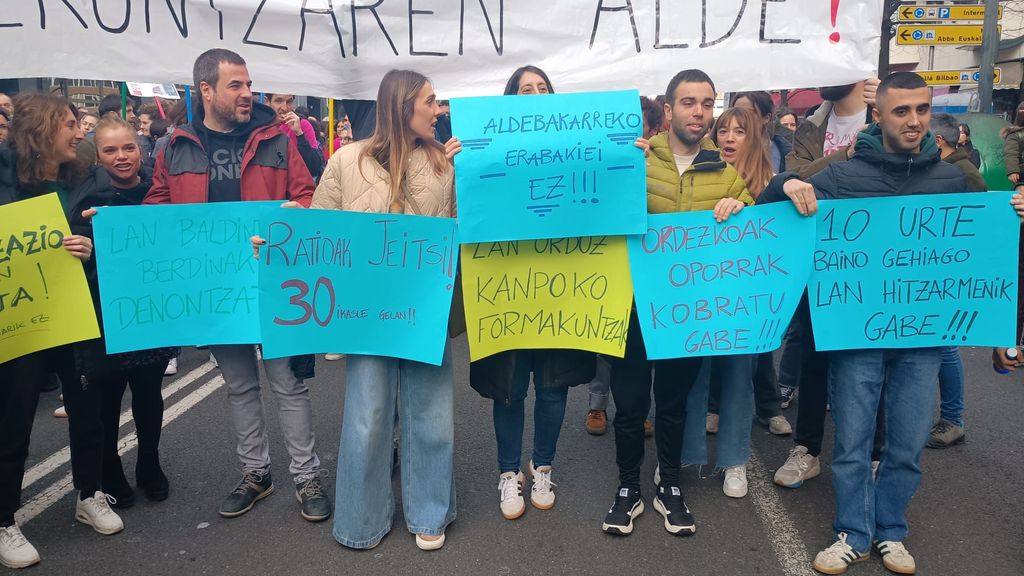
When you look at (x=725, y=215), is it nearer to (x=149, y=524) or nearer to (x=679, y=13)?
(x=679, y=13)

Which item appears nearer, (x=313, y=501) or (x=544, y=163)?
(x=544, y=163)

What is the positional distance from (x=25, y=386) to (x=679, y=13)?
3373 millimetres

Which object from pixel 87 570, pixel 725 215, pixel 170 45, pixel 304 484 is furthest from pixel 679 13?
pixel 87 570

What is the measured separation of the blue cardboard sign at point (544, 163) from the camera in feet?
10.4

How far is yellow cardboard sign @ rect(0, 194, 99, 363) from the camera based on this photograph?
127 inches

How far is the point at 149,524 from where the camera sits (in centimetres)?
364

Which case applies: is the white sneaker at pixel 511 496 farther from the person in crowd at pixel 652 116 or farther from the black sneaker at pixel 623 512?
the person in crowd at pixel 652 116

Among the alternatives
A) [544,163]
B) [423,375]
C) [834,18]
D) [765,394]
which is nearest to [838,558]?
[765,394]

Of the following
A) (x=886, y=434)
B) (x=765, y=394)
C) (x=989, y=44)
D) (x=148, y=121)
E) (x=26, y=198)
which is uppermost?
(x=989, y=44)

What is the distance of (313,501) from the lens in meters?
3.65

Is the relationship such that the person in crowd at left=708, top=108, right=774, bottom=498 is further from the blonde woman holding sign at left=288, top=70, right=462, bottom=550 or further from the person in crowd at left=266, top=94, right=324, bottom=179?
the person in crowd at left=266, top=94, right=324, bottom=179

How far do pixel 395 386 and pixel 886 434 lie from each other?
2.01 meters

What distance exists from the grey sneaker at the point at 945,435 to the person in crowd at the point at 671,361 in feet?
5.84

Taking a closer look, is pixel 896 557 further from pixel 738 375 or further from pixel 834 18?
pixel 834 18
